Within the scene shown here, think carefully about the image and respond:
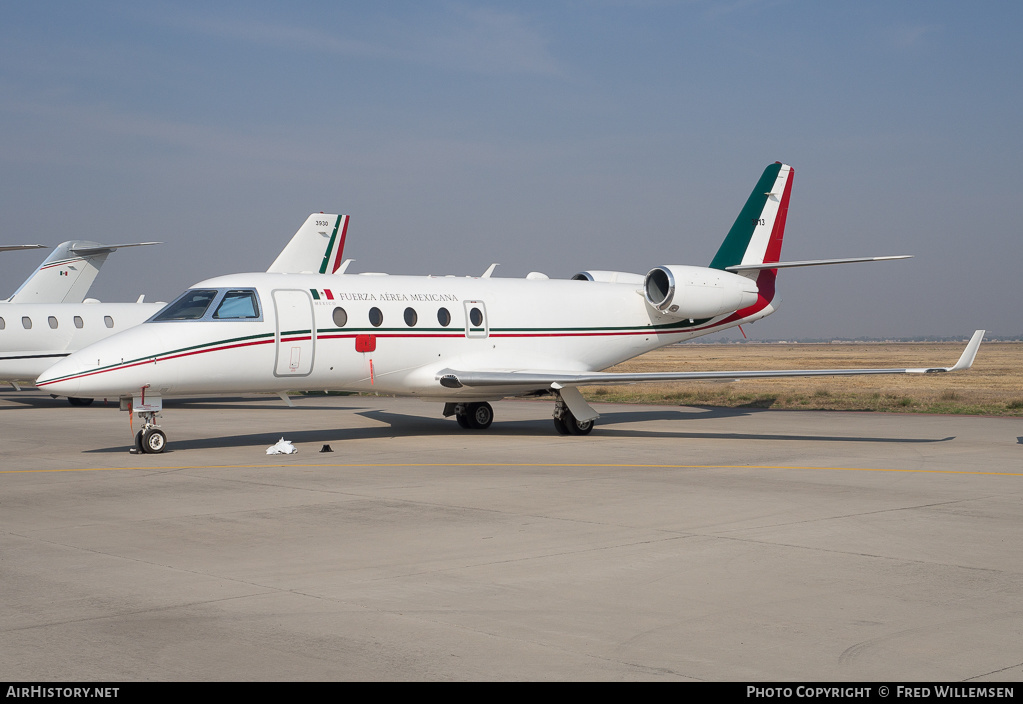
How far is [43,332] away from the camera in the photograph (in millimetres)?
28047

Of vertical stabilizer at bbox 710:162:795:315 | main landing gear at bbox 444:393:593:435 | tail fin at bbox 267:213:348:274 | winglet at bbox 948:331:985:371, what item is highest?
tail fin at bbox 267:213:348:274

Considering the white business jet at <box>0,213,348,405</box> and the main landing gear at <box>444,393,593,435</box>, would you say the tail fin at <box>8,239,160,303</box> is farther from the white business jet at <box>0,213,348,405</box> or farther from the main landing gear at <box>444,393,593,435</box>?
the main landing gear at <box>444,393,593,435</box>

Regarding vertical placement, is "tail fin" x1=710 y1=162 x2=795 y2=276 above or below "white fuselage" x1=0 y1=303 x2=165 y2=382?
below

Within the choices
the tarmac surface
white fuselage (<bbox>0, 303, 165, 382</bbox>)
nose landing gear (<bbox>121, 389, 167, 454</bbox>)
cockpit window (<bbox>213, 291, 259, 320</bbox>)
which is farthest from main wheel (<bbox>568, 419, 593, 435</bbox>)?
white fuselage (<bbox>0, 303, 165, 382</bbox>)

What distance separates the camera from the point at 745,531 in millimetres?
9188

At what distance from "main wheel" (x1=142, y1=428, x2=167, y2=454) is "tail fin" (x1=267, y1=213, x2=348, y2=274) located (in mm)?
15386

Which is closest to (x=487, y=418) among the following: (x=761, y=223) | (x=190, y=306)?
(x=190, y=306)

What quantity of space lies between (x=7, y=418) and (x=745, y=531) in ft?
70.8

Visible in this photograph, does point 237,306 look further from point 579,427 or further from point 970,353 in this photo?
point 970,353

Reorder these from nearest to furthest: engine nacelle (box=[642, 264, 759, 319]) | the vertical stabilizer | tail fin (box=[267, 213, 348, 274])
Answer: engine nacelle (box=[642, 264, 759, 319]) → the vertical stabilizer → tail fin (box=[267, 213, 348, 274])

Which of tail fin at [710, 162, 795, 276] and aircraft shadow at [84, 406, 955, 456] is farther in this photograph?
tail fin at [710, 162, 795, 276]

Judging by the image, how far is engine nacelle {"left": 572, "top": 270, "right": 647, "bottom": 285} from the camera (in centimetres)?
2269

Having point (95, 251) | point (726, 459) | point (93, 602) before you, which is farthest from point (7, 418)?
point (93, 602)

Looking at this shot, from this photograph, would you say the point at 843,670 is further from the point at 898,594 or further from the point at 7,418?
the point at 7,418
